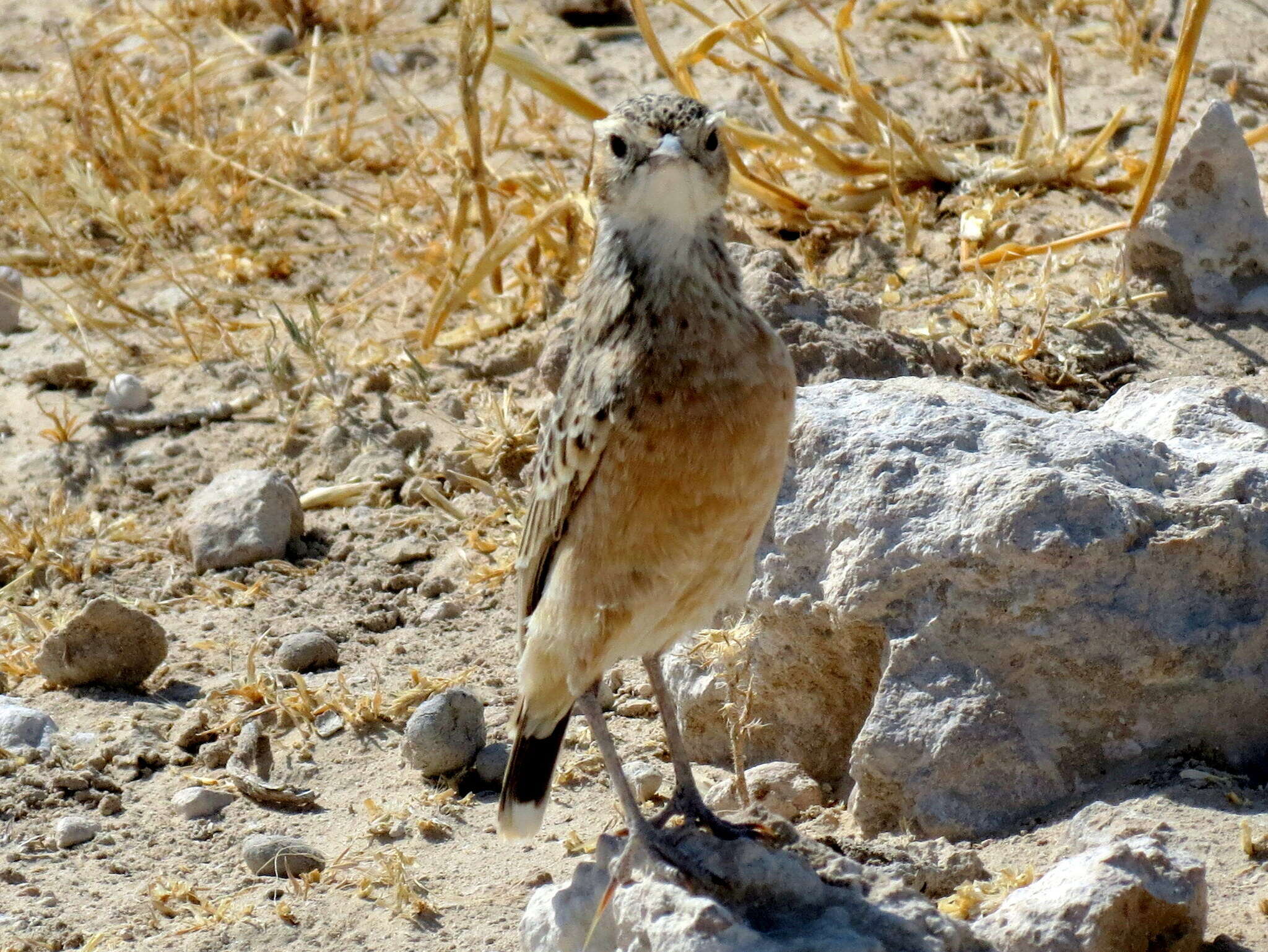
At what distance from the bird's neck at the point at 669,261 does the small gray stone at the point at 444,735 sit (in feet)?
5.59

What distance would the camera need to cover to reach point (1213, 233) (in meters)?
6.40

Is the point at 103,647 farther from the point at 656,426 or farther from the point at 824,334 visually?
the point at 824,334

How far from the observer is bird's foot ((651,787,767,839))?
395cm

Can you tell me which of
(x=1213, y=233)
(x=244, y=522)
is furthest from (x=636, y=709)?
(x=1213, y=233)

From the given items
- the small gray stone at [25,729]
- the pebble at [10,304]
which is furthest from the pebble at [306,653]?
the pebble at [10,304]

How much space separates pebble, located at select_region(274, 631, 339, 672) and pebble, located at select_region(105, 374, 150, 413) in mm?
2189

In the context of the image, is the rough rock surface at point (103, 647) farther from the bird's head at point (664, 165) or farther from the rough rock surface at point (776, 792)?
the bird's head at point (664, 165)

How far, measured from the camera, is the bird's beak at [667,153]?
12.8ft

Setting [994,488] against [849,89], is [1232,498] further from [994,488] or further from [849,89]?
[849,89]

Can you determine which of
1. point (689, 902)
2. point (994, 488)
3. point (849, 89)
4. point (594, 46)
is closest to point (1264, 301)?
point (849, 89)

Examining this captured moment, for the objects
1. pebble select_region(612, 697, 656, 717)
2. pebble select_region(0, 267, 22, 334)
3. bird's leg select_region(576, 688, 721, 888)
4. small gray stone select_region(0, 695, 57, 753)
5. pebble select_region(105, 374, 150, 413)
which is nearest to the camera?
bird's leg select_region(576, 688, 721, 888)

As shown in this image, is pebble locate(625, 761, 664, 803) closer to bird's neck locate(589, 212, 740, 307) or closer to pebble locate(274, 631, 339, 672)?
pebble locate(274, 631, 339, 672)

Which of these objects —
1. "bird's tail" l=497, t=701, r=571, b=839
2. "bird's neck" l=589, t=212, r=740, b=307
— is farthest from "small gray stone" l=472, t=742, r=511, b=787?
"bird's neck" l=589, t=212, r=740, b=307

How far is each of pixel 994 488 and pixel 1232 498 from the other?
26.7 inches
